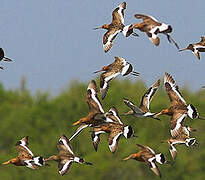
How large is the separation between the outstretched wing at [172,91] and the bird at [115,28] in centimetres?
95

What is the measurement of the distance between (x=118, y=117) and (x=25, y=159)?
1.49 meters

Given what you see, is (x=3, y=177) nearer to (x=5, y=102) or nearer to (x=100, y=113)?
(x=5, y=102)

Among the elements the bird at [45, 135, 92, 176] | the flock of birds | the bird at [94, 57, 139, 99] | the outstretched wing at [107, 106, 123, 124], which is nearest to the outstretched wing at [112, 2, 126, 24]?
the flock of birds

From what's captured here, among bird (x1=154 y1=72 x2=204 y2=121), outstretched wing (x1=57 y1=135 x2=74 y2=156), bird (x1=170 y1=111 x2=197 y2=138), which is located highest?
bird (x1=154 y1=72 x2=204 y2=121)

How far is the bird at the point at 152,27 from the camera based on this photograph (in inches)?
476

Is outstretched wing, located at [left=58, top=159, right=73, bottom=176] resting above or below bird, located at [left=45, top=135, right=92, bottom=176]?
below

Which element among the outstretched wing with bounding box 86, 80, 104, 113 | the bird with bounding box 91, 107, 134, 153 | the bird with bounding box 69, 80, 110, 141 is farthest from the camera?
the outstretched wing with bounding box 86, 80, 104, 113

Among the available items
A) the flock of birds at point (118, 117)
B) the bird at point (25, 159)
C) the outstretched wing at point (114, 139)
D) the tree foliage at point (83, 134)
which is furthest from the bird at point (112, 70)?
the tree foliage at point (83, 134)

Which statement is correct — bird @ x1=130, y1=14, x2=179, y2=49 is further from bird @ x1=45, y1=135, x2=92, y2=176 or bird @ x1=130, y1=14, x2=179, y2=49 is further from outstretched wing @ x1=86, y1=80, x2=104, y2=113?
bird @ x1=45, y1=135, x2=92, y2=176

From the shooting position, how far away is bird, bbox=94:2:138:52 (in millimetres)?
13349

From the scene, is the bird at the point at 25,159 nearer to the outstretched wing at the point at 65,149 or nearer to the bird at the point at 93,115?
the outstretched wing at the point at 65,149

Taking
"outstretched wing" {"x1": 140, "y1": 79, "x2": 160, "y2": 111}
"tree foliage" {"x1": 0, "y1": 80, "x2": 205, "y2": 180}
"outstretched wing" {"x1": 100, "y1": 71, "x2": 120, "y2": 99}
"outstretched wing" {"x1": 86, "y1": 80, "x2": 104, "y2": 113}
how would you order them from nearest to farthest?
1. "outstretched wing" {"x1": 86, "y1": 80, "x2": 104, "y2": 113}
2. "outstretched wing" {"x1": 100, "y1": 71, "x2": 120, "y2": 99}
3. "outstretched wing" {"x1": 140, "y1": 79, "x2": 160, "y2": 111}
4. "tree foliage" {"x1": 0, "y1": 80, "x2": 205, "y2": 180}

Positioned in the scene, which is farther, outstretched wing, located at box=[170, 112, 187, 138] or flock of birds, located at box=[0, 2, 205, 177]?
flock of birds, located at box=[0, 2, 205, 177]

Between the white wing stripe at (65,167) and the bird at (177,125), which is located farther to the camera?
the white wing stripe at (65,167)
